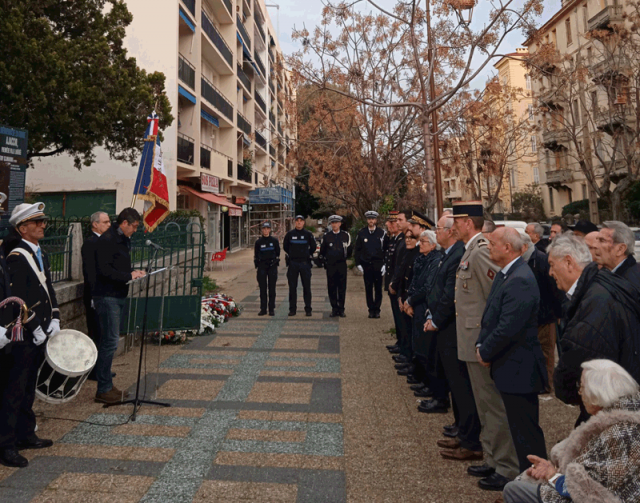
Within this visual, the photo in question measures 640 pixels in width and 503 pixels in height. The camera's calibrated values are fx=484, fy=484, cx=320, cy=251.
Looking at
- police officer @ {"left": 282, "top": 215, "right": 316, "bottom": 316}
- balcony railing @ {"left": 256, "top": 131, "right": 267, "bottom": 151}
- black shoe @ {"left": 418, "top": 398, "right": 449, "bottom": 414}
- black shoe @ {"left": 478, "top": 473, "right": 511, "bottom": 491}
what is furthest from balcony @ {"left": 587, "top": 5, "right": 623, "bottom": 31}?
black shoe @ {"left": 478, "top": 473, "right": 511, "bottom": 491}

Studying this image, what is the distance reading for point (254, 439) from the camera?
161 inches

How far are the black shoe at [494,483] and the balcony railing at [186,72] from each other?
20.5 metres

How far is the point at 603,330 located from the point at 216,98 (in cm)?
2575

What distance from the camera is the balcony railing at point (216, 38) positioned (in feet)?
78.1

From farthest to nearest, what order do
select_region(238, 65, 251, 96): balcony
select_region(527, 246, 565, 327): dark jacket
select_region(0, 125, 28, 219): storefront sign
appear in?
1. select_region(238, 65, 251, 96): balcony
2. select_region(0, 125, 28, 219): storefront sign
3. select_region(527, 246, 565, 327): dark jacket

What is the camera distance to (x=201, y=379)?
18.9 ft

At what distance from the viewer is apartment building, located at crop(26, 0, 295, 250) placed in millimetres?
19875

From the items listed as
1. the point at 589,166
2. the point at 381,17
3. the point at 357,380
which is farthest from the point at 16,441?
the point at 589,166

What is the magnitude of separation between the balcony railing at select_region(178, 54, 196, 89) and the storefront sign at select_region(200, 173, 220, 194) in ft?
13.5

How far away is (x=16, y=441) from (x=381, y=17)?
1449 cm

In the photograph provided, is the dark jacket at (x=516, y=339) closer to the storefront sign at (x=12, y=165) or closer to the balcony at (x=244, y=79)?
the storefront sign at (x=12, y=165)

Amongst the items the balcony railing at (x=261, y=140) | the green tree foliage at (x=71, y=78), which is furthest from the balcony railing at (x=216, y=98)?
the green tree foliage at (x=71, y=78)

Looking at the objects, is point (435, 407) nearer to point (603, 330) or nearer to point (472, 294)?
point (472, 294)

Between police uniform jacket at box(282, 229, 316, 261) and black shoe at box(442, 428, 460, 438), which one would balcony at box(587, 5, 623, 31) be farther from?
black shoe at box(442, 428, 460, 438)
